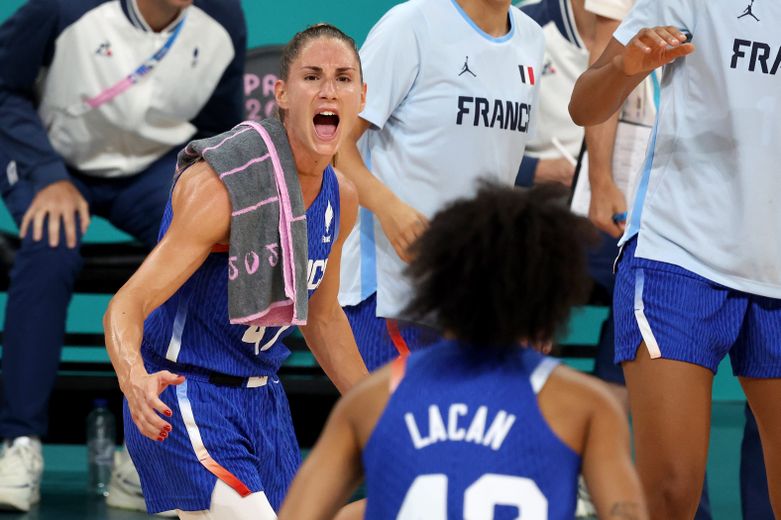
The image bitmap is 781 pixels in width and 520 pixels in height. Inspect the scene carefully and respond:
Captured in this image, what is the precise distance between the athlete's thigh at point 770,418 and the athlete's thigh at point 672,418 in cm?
19

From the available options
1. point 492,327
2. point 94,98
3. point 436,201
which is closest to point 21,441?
point 94,98

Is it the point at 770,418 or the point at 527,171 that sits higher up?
the point at 527,171

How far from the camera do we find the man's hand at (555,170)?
594 cm

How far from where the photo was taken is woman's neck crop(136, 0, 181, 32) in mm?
5801

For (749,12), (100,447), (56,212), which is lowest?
(100,447)

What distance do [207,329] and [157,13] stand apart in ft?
9.21

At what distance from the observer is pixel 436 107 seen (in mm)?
4195

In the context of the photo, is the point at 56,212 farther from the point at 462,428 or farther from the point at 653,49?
the point at 462,428

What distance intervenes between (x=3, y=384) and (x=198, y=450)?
2.39 metres

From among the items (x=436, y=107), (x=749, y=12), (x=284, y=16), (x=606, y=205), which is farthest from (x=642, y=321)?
(x=284, y=16)

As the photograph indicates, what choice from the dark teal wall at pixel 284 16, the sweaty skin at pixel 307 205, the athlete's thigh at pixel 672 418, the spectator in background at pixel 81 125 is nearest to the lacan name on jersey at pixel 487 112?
the sweaty skin at pixel 307 205

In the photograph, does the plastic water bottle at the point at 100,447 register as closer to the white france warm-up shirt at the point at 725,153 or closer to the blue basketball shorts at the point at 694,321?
the blue basketball shorts at the point at 694,321

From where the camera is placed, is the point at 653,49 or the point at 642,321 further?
the point at 642,321

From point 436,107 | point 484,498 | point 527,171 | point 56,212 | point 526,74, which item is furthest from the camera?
point 527,171
